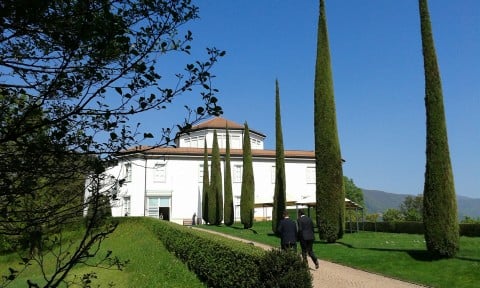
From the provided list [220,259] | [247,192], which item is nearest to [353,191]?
[247,192]

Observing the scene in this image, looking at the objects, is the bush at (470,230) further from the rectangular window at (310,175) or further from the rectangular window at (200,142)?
the rectangular window at (200,142)

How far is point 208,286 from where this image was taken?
12.2m

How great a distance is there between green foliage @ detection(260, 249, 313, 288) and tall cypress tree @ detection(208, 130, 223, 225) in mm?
31642

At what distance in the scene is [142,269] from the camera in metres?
15.8

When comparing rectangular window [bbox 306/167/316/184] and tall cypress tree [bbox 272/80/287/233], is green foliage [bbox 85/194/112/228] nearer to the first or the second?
tall cypress tree [bbox 272/80/287/233]

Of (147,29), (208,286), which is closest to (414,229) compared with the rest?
(208,286)

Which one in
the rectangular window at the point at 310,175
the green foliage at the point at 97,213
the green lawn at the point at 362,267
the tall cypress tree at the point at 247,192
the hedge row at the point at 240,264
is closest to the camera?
the green foliage at the point at 97,213

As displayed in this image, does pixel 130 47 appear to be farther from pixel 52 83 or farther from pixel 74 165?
pixel 74 165

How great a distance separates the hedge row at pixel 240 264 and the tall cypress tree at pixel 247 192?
17.9 meters

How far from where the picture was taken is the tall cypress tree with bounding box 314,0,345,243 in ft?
65.2

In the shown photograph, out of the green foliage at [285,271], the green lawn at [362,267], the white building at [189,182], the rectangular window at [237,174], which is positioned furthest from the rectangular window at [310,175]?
the green foliage at [285,271]

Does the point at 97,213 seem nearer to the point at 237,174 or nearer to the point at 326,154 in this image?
the point at 326,154

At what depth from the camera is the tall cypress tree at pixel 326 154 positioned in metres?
19.9

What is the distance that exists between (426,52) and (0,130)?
15906 millimetres
